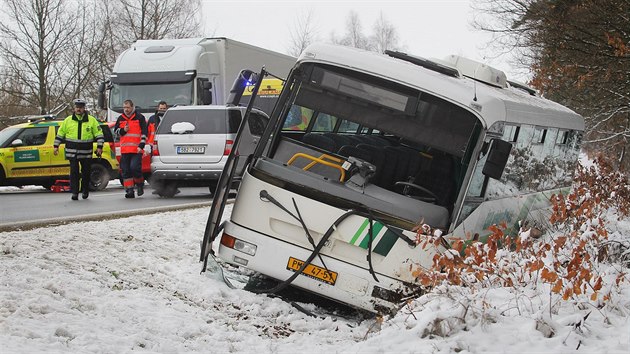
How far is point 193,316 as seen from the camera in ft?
21.1

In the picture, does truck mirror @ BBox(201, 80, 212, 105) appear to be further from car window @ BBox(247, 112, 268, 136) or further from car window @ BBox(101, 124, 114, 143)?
car window @ BBox(247, 112, 268, 136)

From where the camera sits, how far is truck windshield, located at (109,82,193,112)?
20.6 metres

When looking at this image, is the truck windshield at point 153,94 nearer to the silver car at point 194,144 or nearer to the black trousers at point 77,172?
the silver car at point 194,144

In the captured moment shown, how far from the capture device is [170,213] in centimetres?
1195

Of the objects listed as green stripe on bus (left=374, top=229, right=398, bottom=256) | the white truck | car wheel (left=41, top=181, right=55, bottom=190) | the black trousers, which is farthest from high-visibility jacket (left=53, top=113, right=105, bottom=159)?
green stripe on bus (left=374, top=229, right=398, bottom=256)

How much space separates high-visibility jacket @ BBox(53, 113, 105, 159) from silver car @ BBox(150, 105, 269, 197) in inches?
79.9

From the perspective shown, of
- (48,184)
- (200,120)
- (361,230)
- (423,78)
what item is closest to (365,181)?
(361,230)

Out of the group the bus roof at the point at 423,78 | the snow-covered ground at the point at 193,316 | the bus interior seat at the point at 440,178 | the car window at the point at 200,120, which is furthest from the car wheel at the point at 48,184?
the bus interior seat at the point at 440,178

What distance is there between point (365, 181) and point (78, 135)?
331 inches

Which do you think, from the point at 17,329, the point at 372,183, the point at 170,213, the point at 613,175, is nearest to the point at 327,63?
the point at 372,183

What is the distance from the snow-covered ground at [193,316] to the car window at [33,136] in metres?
10.0

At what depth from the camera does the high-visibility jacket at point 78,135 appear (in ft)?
45.8

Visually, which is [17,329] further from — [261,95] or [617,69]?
[261,95]

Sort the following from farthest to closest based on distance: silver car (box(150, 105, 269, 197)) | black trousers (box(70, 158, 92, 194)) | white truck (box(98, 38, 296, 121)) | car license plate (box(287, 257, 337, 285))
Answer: white truck (box(98, 38, 296, 121)) < silver car (box(150, 105, 269, 197)) < black trousers (box(70, 158, 92, 194)) < car license plate (box(287, 257, 337, 285))
